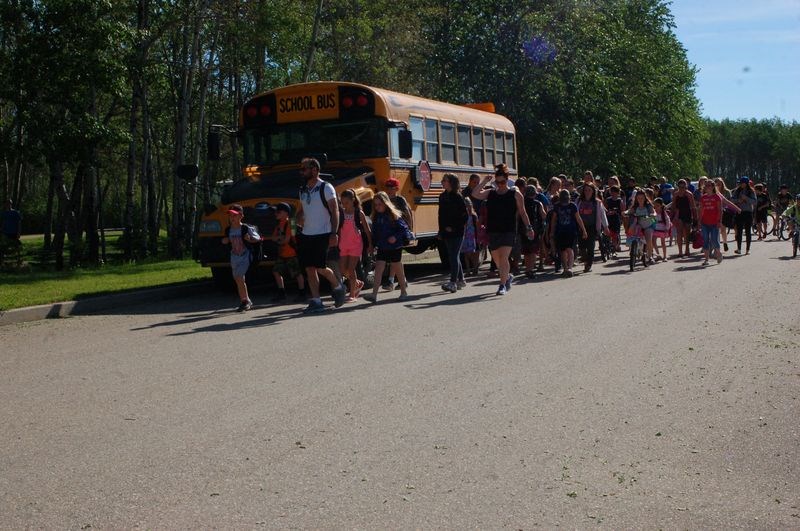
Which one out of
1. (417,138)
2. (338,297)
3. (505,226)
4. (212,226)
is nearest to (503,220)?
(505,226)

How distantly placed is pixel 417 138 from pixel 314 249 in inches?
232

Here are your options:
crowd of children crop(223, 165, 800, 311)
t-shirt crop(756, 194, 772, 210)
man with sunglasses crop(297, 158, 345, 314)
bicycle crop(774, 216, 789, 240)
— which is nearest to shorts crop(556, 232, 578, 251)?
crowd of children crop(223, 165, 800, 311)

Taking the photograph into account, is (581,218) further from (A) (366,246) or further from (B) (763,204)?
(B) (763,204)

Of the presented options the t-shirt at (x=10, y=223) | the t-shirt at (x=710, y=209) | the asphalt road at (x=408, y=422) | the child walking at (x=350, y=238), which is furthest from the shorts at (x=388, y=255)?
the t-shirt at (x=10, y=223)

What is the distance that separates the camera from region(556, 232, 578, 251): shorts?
1969cm

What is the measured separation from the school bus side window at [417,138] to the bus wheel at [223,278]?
396 centimetres

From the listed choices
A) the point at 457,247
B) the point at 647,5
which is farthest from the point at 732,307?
the point at 647,5

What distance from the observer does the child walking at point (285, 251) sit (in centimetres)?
1539

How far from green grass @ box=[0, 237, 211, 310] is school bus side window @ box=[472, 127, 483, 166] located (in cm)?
601

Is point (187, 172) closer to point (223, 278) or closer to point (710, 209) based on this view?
point (223, 278)

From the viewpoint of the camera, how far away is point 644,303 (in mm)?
14125

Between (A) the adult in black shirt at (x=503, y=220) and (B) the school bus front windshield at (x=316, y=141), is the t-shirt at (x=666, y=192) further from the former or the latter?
(A) the adult in black shirt at (x=503, y=220)

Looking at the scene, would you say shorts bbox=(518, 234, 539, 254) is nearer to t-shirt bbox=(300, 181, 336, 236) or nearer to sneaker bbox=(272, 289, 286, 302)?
sneaker bbox=(272, 289, 286, 302)

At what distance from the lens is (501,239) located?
16141mm
